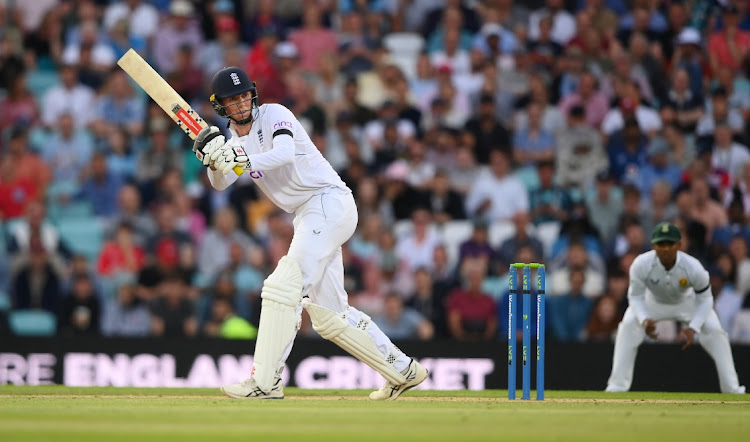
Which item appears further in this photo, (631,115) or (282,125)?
(631,115)

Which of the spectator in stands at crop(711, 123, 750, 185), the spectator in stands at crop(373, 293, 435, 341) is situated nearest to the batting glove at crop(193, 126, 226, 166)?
the spectator in stands at crop(373, 293, 435, 341)

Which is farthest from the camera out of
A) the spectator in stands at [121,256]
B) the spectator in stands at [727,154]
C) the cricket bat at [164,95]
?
the spectator in stands at [727,154]

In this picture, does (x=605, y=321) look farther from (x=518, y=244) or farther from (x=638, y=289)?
(x=638, y=289)

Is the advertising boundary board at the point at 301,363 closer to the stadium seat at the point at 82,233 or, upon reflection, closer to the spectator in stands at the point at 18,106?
the stadium seat at the point at 82,233

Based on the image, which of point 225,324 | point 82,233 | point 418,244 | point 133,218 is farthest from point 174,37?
point 225,324

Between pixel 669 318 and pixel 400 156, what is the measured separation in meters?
4.03

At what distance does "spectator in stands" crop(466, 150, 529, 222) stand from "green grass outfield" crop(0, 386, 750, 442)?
4.18 metres

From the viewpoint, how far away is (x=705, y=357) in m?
10.3

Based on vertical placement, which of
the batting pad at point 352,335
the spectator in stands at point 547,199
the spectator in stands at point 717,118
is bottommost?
the batting pad at point 352,335

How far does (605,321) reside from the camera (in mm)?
11188

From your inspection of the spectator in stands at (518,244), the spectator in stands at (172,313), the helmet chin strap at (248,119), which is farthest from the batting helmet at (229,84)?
the spectator in stands at (518,244)

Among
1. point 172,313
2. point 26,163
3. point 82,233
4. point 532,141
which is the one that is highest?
point 532,141

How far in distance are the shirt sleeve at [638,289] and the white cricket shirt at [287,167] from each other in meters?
2.73

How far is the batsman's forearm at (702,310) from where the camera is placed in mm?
9547
